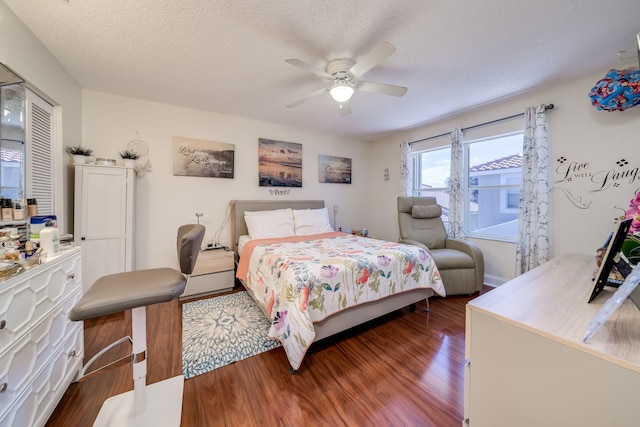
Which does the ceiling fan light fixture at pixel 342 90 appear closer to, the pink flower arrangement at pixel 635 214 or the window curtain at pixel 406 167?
the pink flower arrangement at pixel 635 214

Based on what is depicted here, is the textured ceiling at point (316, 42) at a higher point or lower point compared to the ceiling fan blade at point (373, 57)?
higher

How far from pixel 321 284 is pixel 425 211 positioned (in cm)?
242

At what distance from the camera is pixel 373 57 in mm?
1665

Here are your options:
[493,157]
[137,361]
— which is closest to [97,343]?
[137,361]

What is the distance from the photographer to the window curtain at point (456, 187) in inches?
133

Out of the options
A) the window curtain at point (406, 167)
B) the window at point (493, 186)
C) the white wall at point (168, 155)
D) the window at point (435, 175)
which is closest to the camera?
the white wall at point (168, 155)

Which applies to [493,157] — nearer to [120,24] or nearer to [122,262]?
[120,24]

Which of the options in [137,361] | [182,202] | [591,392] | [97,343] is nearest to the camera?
[591,392]

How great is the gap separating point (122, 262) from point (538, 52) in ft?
14.7

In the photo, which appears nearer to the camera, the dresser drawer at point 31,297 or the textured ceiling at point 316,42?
the dresser drawer at point 31,297

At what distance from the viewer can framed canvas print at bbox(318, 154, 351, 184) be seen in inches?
169

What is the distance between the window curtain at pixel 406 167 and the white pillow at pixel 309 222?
1637 millimetres

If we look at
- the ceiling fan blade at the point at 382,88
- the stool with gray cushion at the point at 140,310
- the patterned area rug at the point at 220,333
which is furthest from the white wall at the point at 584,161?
the stool with gray cushion at the point at 140,310

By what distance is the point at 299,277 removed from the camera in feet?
5.37
